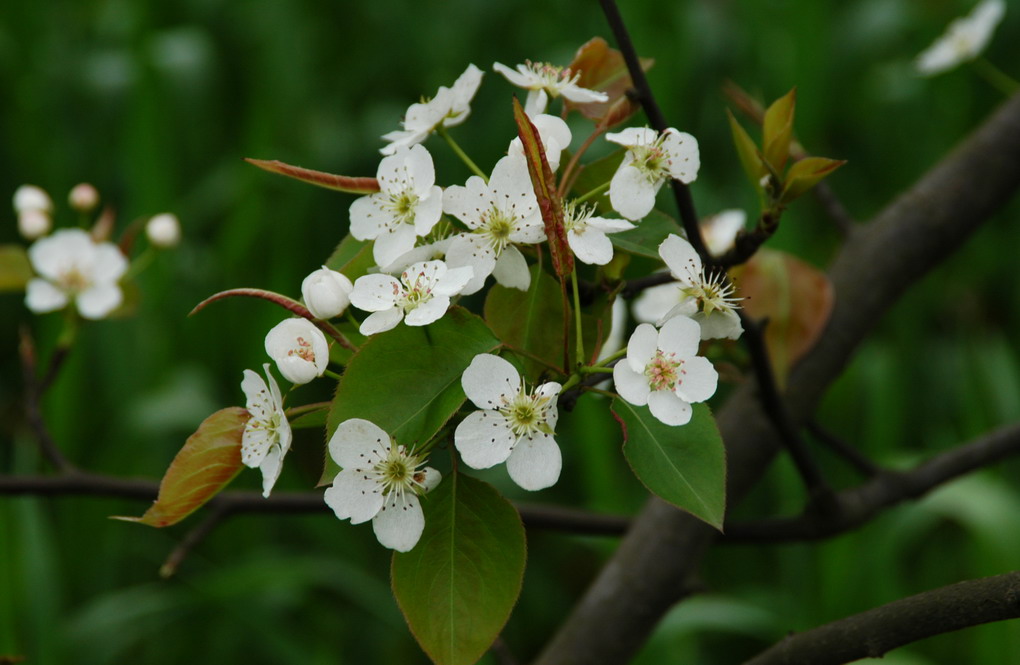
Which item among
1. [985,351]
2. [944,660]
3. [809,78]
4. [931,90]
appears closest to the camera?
[944,660]

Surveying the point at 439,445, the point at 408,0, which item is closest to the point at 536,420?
the point at 439,445

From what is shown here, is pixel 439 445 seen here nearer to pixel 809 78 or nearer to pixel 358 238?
pixel 358 238

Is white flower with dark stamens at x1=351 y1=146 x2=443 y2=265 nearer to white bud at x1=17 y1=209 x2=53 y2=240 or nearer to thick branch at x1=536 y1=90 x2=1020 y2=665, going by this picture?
thick branch at x1=536 y1=90 x2=1020 y2=665

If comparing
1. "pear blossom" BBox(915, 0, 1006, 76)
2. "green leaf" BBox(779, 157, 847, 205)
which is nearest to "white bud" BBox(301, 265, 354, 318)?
"green leaf" BBox(779, 157, 847, 205)

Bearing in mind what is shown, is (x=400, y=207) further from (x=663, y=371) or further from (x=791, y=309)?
(x=791, y=309)

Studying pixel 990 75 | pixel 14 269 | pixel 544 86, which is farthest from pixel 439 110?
pixel 990 75
